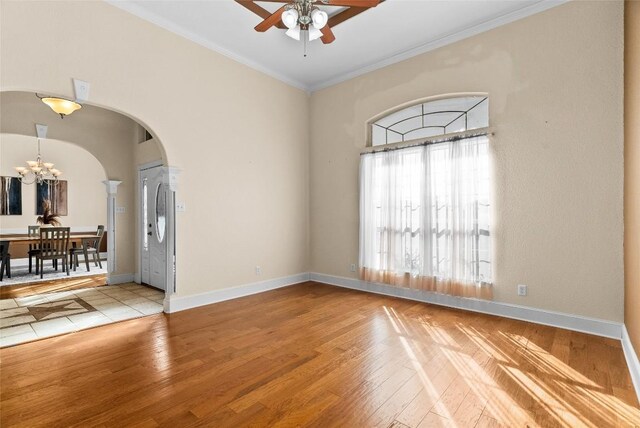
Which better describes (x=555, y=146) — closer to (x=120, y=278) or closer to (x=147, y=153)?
(x=147, y=153)

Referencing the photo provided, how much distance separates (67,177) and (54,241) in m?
3.93

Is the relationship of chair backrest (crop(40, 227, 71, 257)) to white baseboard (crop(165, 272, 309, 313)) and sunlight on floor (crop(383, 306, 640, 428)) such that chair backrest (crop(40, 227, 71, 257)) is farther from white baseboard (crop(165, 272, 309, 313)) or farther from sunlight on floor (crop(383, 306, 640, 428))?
sunlight on floor (crop(383, 306, 640, 428))

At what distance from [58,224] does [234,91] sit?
7453 millimetres

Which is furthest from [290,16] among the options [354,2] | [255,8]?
[255,8]

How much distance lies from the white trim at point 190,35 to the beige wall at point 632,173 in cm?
454

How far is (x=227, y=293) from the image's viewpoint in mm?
4645

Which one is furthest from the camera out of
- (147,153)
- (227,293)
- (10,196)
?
(10,196)

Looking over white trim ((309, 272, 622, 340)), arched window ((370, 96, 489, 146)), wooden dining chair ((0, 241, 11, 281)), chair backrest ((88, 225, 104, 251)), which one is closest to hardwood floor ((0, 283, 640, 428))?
white trim ((309, 272, 622, 340))

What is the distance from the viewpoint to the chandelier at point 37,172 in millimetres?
8250

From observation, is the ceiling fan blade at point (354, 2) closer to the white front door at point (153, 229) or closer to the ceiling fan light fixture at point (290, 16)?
the ceiling fan light fixture at point (290, 16)

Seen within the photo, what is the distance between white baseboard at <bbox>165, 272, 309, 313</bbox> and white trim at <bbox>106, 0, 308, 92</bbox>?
3.59 meters

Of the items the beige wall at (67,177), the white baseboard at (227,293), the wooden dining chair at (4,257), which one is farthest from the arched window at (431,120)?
the beige wall at (67,177)

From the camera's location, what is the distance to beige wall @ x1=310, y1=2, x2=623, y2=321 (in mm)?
3146

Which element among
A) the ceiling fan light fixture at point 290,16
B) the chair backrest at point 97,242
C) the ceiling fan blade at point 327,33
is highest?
the ceiling fan blade at point 327,33
